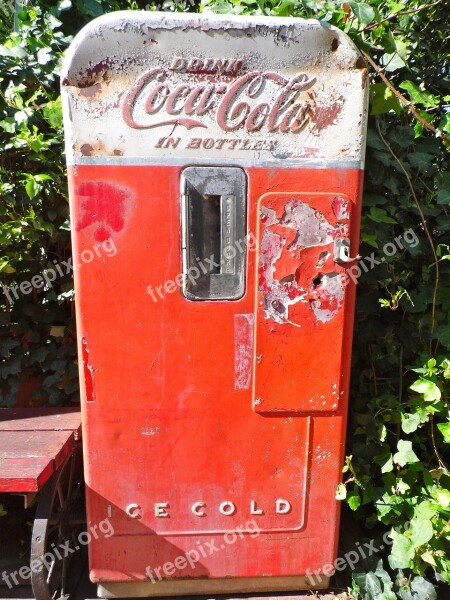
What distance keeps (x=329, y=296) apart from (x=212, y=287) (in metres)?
0.46

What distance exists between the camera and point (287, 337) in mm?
1911

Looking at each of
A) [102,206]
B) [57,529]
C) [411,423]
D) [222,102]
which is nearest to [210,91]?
[222,102]

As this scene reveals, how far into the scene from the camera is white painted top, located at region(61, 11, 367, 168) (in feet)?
5.57

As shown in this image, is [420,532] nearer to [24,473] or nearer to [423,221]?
[423,221]

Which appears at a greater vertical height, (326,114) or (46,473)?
(326,114)

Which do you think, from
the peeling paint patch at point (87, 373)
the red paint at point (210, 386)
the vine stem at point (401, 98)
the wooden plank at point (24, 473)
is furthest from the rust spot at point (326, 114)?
the wooden plank at point (24, 473)

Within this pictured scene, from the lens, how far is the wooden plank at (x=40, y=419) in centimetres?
230

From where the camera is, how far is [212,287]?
1861 mm

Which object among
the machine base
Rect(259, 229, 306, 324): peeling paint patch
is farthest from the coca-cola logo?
the machine base

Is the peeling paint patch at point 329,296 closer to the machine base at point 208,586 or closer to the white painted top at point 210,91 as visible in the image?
the white painted top at point 210,91

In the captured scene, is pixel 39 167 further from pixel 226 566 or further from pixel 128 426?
pixel 226 566

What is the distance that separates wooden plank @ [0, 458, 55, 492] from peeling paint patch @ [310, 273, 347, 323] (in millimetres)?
1240

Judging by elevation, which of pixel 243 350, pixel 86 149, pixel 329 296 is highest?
pixel 86 149

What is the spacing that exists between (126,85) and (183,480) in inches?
60.3
